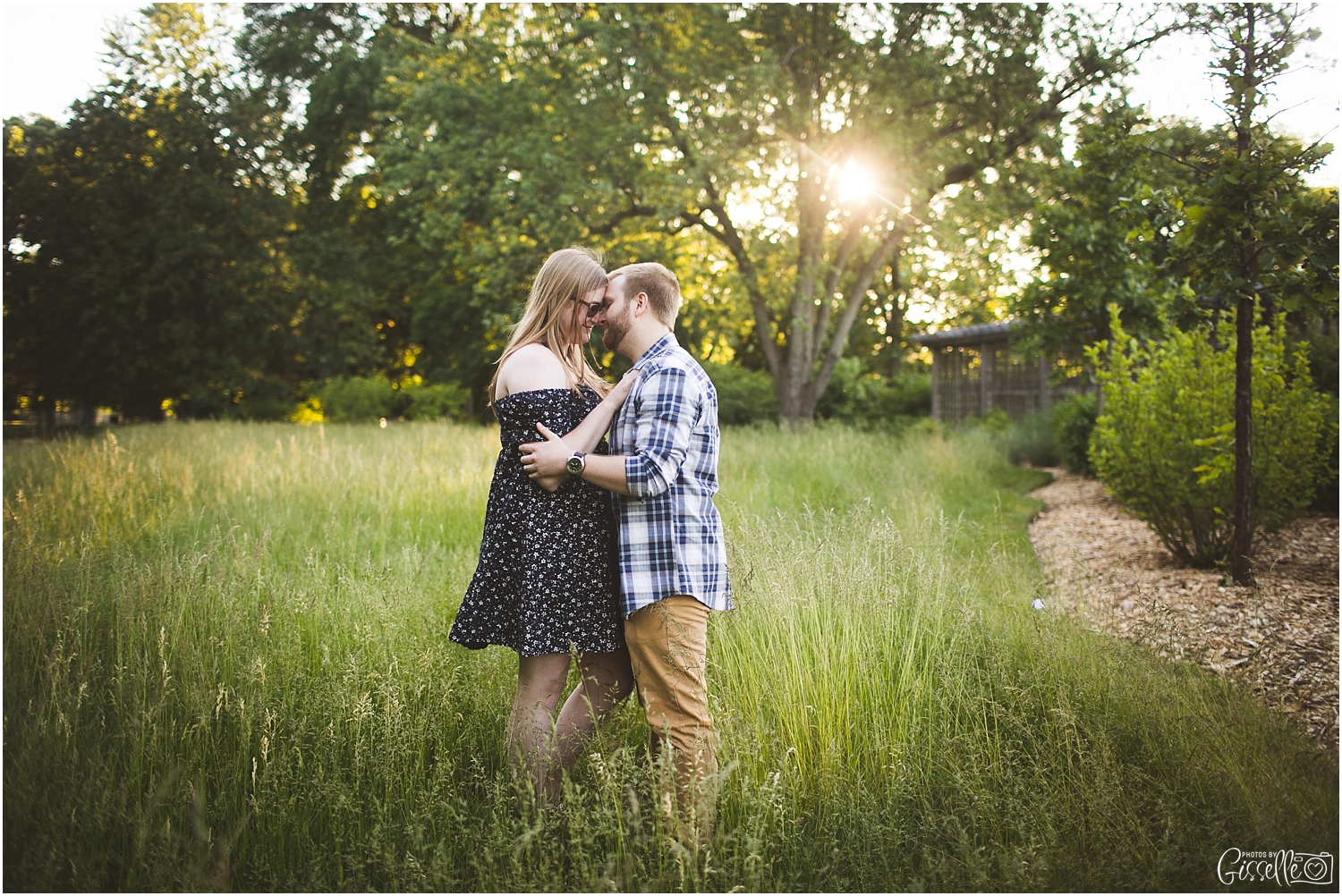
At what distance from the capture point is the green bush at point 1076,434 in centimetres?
1209

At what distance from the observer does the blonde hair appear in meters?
2.70

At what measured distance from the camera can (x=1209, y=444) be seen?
5.61 metres

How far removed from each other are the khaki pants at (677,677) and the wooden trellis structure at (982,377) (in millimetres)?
16862

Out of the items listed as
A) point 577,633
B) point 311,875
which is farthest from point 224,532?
point 577,633

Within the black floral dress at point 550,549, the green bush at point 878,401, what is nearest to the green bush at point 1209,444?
the black floral dress at point 550,549

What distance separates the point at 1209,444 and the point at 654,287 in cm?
491

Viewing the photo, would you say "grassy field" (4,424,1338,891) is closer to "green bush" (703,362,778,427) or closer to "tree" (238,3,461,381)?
"green bush" (703,362,778,427)

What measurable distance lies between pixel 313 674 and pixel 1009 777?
2.98 meters

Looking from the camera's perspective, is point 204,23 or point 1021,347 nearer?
point 1021,347

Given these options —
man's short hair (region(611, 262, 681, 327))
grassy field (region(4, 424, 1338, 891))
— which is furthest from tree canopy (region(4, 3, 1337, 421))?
man's short hair (region(611, 262, 681, 327))

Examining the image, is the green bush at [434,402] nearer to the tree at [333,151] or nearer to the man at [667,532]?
the tree at [333,151]

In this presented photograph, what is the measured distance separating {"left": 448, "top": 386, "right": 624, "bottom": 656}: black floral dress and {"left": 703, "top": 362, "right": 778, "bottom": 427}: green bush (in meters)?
18.2

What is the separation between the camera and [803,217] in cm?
1455

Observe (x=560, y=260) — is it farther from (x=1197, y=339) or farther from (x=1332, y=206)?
(x=1197, y=339)
